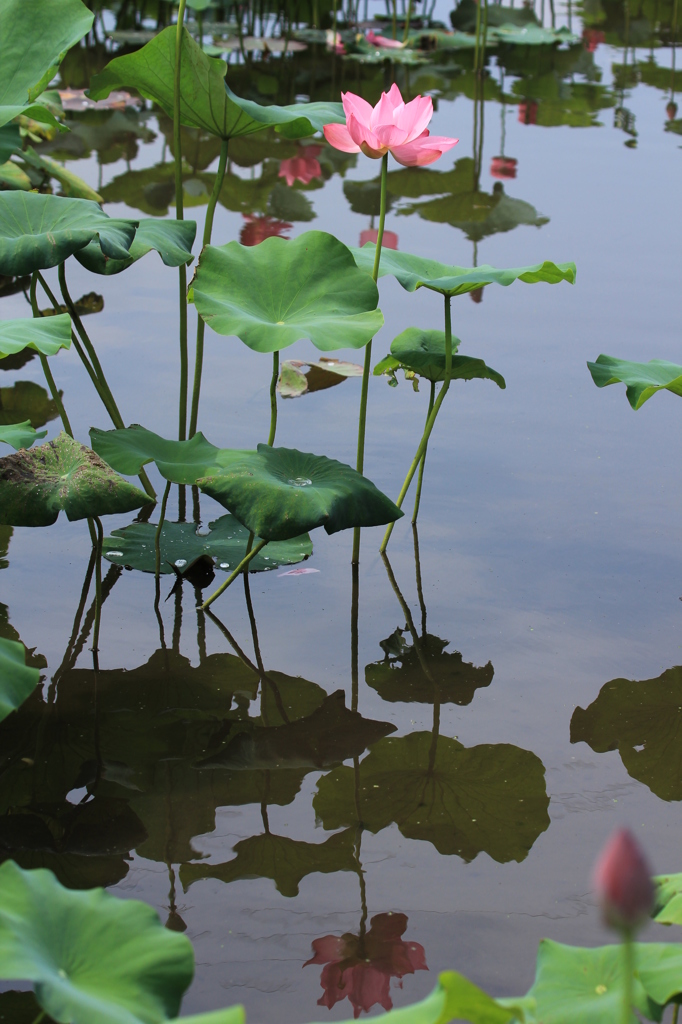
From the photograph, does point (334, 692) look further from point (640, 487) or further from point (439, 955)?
point (640, 487)

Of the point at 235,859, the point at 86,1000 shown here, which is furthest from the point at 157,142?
the point at 86,1000

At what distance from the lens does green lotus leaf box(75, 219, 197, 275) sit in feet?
5.34

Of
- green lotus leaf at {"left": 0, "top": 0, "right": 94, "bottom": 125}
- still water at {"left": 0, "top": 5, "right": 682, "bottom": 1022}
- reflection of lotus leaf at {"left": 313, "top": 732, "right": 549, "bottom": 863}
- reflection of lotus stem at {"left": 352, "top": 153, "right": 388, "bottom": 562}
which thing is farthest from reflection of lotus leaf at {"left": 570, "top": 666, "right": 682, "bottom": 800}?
green lotus leaf at {"left": 0, "top": 0, "right": 94, "bottom": 125}

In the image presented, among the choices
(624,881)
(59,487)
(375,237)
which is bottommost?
(375,237)

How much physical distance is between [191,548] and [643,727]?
0.78 meters

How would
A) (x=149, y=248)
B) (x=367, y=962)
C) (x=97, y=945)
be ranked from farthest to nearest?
(x=149, y=248) → (x=367, y=962) → (x=97, y=945)

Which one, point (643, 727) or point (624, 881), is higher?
point (624, 881)

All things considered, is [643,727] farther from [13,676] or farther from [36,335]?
[36,335]

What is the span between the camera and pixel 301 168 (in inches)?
153

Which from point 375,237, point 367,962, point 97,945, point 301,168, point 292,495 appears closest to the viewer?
point 97,945

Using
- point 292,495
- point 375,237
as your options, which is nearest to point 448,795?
point 292,495

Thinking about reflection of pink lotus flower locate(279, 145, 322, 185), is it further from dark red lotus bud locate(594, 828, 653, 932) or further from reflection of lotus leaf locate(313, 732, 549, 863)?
dark red lotus bud locate(594, 828, 653, 932)

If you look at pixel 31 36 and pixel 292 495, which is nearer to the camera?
pixel 292 495

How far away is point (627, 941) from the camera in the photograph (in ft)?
1.72
